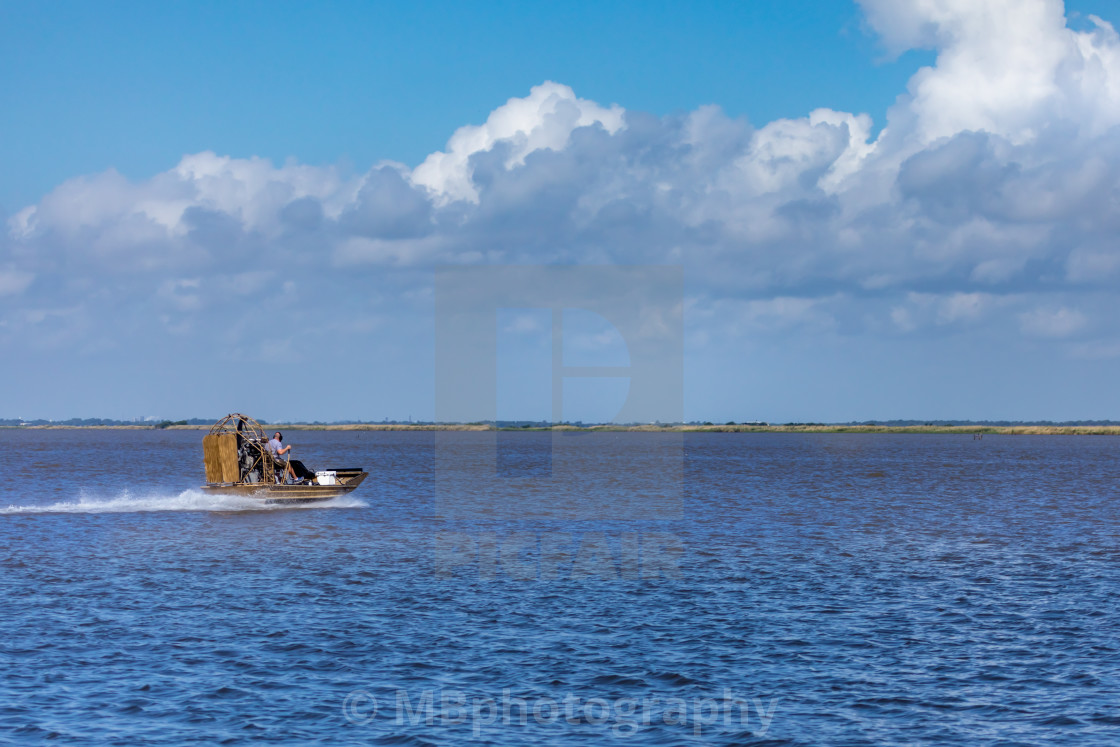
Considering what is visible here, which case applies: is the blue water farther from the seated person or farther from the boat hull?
the seated person

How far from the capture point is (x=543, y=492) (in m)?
64.1

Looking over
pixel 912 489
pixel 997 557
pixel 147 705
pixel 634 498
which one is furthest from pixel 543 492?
pixel 147 705

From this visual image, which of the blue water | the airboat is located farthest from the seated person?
the blue water

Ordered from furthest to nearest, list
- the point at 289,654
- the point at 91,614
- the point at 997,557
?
the point at 997,557 < the point at 91,614 < the point at 289,654

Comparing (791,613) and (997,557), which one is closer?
(791,613)

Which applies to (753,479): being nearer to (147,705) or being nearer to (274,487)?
(274,487)

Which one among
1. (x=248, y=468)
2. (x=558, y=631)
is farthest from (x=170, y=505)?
(x=558, y=631)

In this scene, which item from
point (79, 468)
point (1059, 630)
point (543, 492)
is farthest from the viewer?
point (79, 468)

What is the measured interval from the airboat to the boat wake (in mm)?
681

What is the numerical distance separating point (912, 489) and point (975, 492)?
15.5ft

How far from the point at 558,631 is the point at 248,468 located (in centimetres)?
3162

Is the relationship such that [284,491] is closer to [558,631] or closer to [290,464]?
[290,464]

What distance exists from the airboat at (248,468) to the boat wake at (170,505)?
68cm

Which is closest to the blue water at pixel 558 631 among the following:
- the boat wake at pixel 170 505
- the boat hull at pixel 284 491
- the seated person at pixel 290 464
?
the boat wake at pixel 170 505
